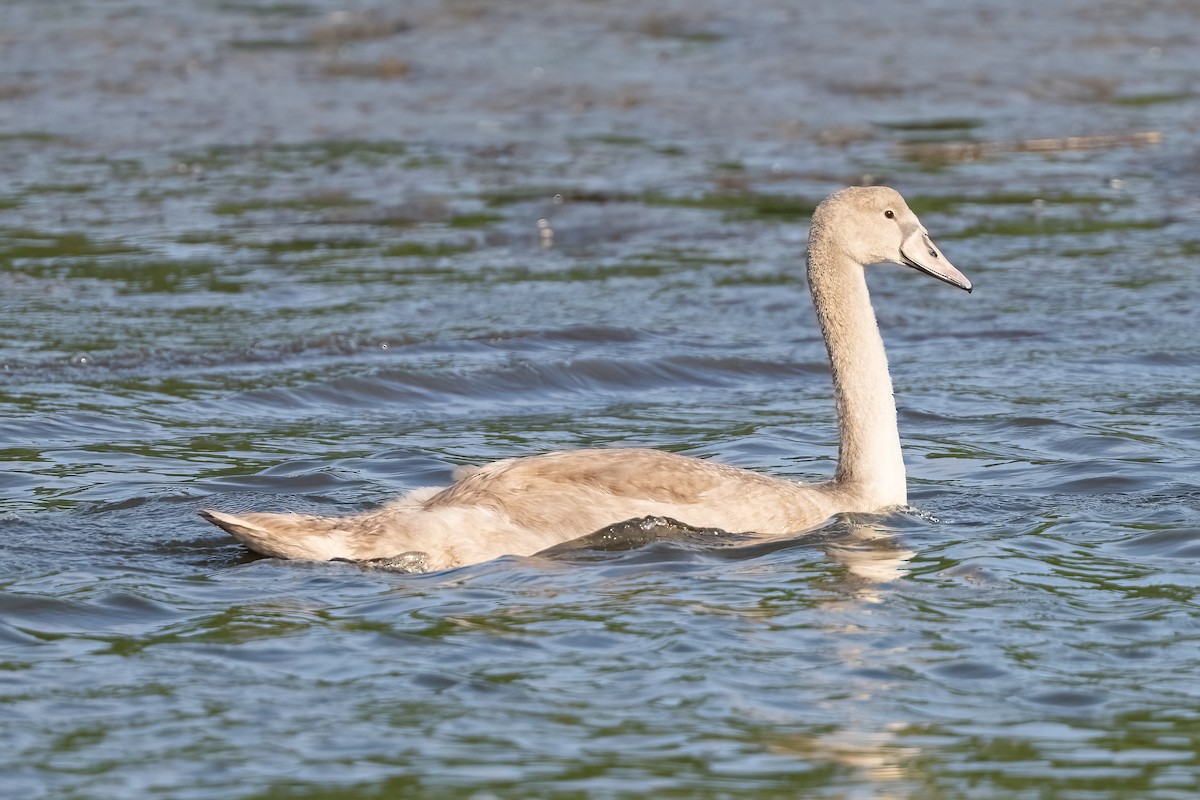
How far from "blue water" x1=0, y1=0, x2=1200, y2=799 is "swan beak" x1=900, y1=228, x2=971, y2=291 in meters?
1.04

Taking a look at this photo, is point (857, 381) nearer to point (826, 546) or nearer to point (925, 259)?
point (925, 259)

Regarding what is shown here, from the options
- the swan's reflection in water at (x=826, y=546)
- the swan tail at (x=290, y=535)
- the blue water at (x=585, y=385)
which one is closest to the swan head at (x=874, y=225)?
the blue water at (x=585, y=385)

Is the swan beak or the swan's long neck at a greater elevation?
the swan beak

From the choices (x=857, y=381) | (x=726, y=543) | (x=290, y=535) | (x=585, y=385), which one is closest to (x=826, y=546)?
(x=726, y=543)

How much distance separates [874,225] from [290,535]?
3.21 m

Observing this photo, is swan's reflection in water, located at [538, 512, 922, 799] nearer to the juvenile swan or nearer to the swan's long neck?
the juvenile swan

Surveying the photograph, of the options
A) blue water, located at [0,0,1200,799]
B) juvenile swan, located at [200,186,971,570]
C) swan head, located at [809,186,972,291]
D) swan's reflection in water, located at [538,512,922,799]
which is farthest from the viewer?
swan head, located at [809,186,972,291]

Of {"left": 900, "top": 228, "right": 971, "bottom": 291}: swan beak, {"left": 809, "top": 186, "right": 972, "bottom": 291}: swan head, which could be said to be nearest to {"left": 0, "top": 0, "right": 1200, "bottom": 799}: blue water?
{"left": 900, "top": 228, "right": 971, "bottom": 291}: swan beak

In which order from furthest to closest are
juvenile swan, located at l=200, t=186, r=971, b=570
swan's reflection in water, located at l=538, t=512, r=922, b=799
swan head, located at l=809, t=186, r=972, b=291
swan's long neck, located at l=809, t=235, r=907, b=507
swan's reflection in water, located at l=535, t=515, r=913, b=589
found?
swan head, located at l=809, t=186, r=972, b=291
swan's long neck, located at l=809, t=235, r=907, b=507
swan's reflection in water, located at l=535, t=515, r=913, b=589
juvenile swan, located at l=200, t=186, r=971, b=570
swan's reflection in water, located at l=538, t=512, r=922, b=799

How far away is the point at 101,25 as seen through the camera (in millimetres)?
24156

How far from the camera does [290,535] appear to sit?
7.88 meters

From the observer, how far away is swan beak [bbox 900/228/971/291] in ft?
30.7

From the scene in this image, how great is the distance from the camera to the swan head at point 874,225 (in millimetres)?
9336

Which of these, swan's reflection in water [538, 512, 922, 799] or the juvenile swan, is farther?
the juvenile swan
